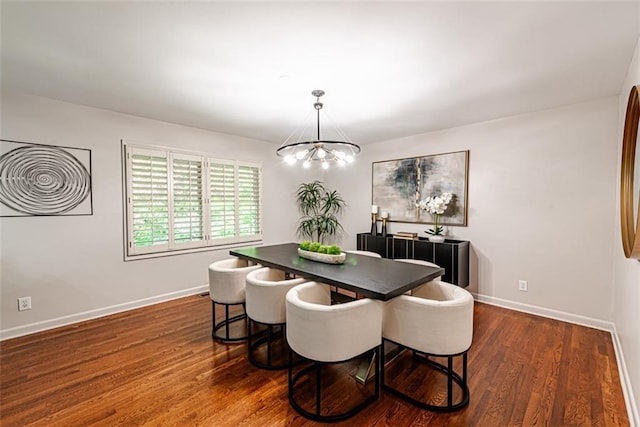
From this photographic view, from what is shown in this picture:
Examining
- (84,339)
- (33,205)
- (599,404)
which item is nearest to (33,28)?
(33,205)

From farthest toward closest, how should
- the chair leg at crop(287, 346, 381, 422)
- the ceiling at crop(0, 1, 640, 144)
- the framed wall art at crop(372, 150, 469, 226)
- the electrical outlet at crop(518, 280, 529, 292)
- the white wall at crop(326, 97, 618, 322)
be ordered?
the framed wall art at crop(372, 150, 469, 226) → the electrical outlet at crop(518, 280, 529, 292) → the white wall at crop(326, 97, 618, 322) → the chair leg at crop(287, 346, 381, 422) → the ceiling at crop(0, 1, 640, 144)

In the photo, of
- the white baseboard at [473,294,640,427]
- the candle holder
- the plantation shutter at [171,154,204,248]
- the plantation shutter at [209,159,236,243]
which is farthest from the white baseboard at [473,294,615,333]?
the plantation shutter at [171,154,204,248]

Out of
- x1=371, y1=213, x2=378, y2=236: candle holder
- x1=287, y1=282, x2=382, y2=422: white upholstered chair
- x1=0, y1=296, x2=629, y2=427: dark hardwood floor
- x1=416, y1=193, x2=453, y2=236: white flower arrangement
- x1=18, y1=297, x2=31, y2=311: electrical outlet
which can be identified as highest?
x1=416, y1=193, x2=453, y2=236: white flower arrangement

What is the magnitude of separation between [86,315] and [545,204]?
5.44 meters

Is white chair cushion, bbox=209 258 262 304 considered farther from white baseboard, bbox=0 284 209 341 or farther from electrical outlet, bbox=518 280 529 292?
electrical outlet, bbox=518 280 529 292

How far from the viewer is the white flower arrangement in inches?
154

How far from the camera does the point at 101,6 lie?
1603 mm

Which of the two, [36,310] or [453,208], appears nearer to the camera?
[36,310]

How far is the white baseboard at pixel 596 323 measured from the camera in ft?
5.94

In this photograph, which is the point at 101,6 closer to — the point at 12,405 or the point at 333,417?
the point at 12,405

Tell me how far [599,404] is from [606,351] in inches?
37.8

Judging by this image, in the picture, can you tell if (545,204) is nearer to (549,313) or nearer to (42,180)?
(549,313)

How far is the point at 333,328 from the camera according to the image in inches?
67.6

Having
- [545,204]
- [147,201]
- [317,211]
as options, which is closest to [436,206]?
[545,204]
